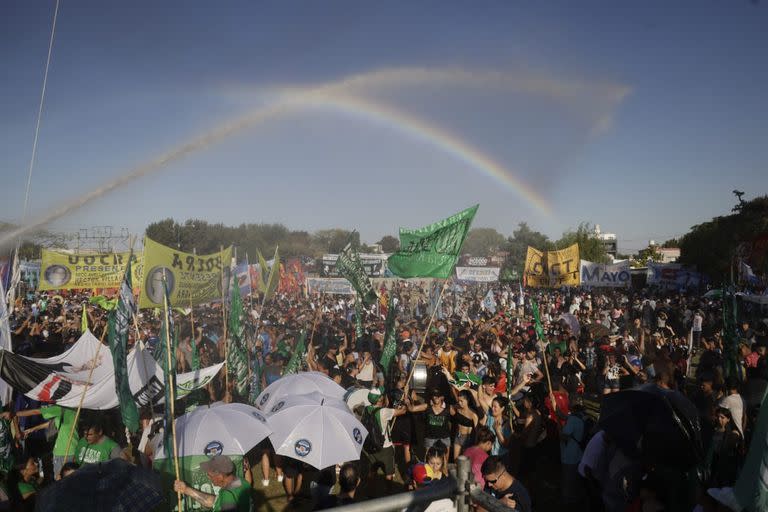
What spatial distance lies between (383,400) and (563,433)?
2.82 metres

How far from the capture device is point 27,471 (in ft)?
19.0

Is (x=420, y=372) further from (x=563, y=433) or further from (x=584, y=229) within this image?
(x=584, y=229)

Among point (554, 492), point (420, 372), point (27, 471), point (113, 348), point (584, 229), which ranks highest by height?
point (584, 229)

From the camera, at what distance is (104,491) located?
4.14 meters

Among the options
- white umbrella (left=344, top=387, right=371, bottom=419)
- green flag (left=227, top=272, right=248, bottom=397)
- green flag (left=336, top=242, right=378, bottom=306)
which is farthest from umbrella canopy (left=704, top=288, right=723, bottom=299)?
green flag (left=227, top=272, right=248, bottom=397)

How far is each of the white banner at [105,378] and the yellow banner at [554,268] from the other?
15.7 m

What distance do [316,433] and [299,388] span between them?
1.59 metres

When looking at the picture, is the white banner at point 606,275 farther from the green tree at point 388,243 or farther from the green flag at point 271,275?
the green tree at point 388,243

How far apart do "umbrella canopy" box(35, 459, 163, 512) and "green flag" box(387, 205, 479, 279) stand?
601 cm

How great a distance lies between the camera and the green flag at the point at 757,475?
2828 mm

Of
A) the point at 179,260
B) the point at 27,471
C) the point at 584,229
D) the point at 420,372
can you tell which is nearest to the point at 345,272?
the point at 420,372

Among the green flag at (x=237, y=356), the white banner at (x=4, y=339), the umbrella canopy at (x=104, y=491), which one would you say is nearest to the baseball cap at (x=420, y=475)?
the umbrella canopy at (x=104, y=491)

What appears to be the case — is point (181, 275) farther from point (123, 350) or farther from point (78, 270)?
point (78, 270)

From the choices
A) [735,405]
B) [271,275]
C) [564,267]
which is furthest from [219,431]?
[564,267]
